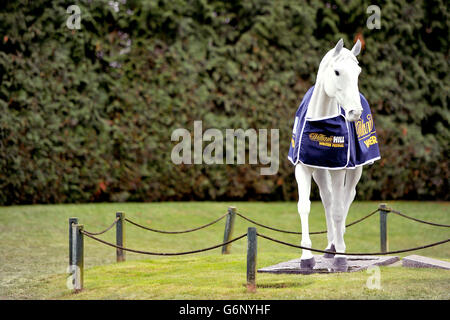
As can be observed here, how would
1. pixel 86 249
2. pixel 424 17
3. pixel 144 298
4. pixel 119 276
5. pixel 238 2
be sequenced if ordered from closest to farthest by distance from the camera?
pixel 144 298 < pixel 119 276 < pixel 86 249 < pixel 238 2 < pixel 424 17

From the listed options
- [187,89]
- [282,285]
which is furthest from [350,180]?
[187,89]

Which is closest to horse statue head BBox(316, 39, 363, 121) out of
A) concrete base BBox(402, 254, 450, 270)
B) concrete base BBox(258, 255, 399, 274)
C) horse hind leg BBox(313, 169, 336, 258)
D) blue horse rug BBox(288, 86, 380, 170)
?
blue horse rug BBox(288, 86, 380, 170)

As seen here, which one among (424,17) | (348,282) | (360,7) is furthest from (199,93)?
(348,282)

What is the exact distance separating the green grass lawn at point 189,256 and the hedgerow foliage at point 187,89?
582 mm

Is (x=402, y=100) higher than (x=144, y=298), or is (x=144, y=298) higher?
(x=402, y=100)

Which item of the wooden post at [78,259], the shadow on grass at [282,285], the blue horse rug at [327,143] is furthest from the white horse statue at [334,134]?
the wooden post at [78,259]

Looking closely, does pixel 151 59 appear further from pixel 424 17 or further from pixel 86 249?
pixel 424 17

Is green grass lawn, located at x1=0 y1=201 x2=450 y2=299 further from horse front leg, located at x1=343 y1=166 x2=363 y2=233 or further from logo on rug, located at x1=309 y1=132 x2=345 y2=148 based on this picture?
logo on rug, located at x1=309 y1=132 x2=345 y2=148

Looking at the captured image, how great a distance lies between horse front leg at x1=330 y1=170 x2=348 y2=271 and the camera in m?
6.97

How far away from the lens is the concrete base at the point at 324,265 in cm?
697

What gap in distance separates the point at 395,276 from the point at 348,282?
2.47ft

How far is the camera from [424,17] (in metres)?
14.5

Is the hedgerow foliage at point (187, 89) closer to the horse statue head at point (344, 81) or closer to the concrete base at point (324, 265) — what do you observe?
the concrete base at point (324, 265)

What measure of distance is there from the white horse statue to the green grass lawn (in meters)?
0.65
